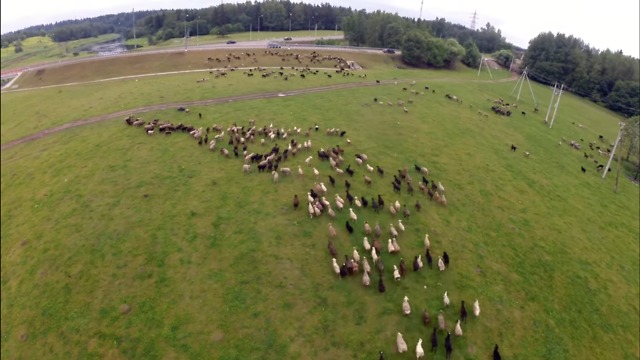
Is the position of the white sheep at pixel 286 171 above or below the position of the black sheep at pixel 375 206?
above

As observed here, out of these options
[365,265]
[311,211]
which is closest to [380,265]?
[365,265]

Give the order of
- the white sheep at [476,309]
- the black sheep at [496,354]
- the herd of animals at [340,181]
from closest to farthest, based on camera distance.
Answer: the black sheep at [496,354]
the white sheep at [476,309]
the herd of animals at [340,181]

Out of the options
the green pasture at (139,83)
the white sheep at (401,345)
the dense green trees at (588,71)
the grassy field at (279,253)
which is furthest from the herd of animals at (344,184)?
the dense green trees at (588,71)

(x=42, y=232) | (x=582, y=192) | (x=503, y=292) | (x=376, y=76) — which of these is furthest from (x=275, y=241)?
(x=376, y=76)

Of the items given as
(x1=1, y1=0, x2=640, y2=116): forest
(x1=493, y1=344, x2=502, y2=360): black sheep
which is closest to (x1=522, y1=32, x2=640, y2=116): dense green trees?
(x1=1, y1=0, x2=640, y2=116): forest

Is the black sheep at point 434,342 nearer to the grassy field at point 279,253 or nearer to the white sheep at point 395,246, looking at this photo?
the grassy field at point 279,253

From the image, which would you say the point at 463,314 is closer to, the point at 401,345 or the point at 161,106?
the point at 401,345
